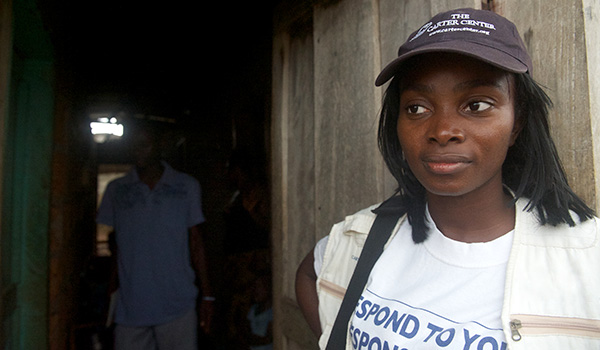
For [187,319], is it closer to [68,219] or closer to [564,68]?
[68,219]

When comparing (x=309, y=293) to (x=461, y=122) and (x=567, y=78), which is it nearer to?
(x=461, y=122)

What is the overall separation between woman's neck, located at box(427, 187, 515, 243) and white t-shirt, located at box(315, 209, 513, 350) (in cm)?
3

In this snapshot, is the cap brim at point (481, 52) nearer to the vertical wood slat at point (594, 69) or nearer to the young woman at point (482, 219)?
the young woman at point (482, 219)

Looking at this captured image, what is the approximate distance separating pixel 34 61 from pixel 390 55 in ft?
7.48

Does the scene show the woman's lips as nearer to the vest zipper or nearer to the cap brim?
the cap brim

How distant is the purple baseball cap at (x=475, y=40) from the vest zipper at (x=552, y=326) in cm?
49

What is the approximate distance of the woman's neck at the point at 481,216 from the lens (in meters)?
0.90

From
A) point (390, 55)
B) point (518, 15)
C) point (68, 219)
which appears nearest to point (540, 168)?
point (518, 15)

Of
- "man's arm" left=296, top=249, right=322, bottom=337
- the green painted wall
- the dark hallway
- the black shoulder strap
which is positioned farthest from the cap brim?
the green painted wall

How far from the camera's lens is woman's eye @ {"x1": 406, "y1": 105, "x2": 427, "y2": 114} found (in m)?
0.92

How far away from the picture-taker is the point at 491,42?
811 mm

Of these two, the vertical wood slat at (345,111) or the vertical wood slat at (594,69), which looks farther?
the vertical wood slat at (345,111)

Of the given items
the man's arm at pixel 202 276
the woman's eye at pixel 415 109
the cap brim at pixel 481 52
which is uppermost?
the cap brim at pixel 481 52

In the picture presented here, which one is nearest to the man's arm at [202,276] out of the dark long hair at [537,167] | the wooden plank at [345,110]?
the wooden plank at [345,110]
